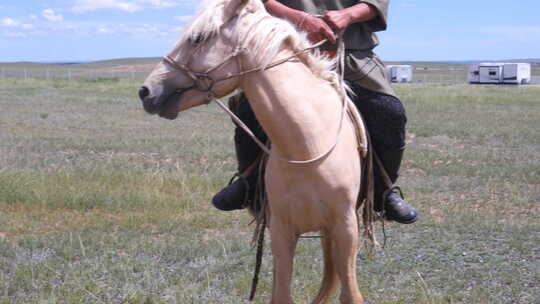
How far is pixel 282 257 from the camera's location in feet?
11.6

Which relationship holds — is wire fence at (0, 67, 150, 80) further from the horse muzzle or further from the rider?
the horse muzzle

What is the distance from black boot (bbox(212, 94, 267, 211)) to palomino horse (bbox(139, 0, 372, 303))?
2.39 ft

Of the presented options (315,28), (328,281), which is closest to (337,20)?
(315,28)

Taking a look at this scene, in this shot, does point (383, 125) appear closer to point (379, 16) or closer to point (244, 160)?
point (379, 16)

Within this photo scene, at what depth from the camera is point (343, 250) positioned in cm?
353

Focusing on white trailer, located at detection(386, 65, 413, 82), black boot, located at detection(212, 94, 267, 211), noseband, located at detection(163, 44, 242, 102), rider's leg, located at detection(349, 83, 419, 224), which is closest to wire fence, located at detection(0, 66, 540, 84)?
white trailer, located at detection(386, 65, 413, 82)

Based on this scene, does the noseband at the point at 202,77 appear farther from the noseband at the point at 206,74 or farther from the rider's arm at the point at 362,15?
the rider's arm at the point at 362,15

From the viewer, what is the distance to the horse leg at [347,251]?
3469 millimetres

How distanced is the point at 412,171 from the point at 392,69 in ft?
176

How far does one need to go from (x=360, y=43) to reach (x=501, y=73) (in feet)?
186

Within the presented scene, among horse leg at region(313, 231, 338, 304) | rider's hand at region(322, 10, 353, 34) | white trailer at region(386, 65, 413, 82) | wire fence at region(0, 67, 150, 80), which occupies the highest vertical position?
rider's hand at region(322, 10, 353, 34)

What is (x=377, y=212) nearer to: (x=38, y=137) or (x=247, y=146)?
(x=247, y=146)

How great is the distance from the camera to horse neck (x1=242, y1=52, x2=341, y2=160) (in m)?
3.22

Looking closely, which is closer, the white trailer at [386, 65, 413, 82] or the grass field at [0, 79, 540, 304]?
the grass field at [0, 79, 540, 304]
